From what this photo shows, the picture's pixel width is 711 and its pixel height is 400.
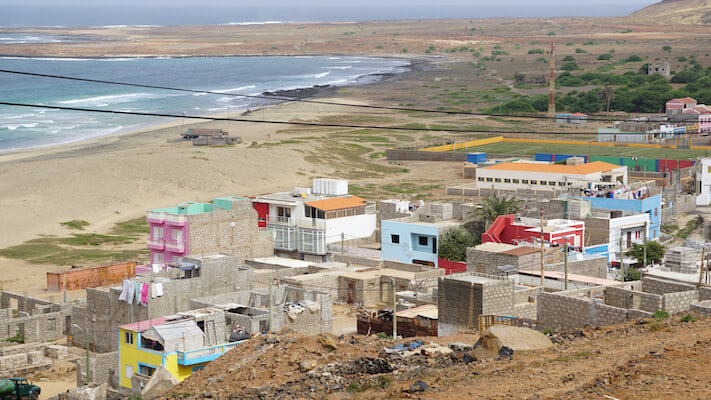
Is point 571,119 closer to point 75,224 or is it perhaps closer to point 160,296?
point 75,224

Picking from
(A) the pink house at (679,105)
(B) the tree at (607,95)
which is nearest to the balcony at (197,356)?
(A) the pink house at (679,105)

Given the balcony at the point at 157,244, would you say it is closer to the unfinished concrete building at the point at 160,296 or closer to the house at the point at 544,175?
the unfinished concrete building at the point at 160,296

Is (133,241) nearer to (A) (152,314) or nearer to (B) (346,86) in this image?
(A) (152,314)

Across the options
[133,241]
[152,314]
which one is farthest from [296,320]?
[133,241]

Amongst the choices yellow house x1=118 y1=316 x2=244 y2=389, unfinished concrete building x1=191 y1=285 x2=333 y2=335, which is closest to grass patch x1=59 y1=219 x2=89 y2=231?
unfinished concrete building x1=191 y1=285 x2=333 y2=335

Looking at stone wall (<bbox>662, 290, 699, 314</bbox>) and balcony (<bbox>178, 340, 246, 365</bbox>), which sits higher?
stone wall (<bbox>662, 290, 699, 314</bbox>)

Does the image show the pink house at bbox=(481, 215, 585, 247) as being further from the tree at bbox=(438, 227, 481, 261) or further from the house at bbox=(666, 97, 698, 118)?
the house at bbox=(666, 97, 698, 118)
